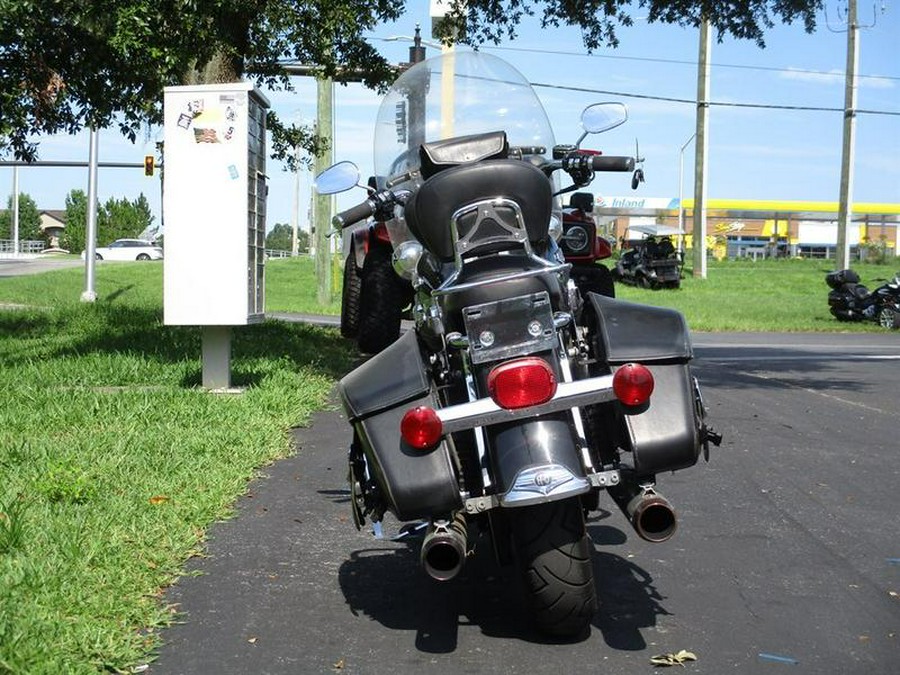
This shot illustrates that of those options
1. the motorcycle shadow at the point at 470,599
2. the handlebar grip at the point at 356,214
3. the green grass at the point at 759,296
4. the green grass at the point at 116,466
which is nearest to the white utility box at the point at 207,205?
the green grass at the point at 116,466

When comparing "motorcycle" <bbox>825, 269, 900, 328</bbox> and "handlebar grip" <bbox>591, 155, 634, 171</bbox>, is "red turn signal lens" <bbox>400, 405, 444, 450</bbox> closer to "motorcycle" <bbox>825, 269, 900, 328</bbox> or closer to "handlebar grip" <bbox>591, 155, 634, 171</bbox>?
"handlebar grip" <bbox>591, 155, 634, 171</bbox>

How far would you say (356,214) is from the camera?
5113mm

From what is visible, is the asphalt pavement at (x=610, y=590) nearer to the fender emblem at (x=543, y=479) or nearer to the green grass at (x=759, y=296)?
the fender emblem at (x=543, y=479)

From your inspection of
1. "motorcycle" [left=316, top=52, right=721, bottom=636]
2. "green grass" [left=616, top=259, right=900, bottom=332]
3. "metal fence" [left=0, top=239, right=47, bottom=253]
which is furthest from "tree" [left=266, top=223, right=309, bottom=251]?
"motorcycle" [left=316, top=52, right=721, bottom=636]

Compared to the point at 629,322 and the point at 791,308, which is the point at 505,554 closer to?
the point at 629,322

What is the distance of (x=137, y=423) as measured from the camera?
7.57 m

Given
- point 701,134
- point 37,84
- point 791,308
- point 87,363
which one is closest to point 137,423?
point 87,363

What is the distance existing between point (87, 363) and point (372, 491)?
689 centimetres

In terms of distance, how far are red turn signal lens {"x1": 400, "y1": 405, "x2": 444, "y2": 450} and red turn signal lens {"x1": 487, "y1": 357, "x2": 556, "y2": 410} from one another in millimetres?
190

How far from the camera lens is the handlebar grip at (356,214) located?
500 centimetres

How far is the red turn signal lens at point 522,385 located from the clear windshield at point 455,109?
1.97m

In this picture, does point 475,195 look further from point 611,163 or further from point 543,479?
point 611,163

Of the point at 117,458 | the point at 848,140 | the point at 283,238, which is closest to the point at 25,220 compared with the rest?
the point at 283,238

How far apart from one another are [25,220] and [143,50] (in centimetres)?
10857
